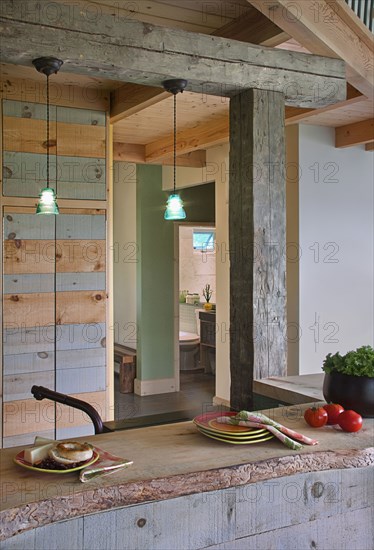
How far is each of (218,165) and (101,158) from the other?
7.27 ft

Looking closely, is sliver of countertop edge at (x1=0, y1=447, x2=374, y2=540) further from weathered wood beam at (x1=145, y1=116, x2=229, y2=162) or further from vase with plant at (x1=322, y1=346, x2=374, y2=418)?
weathered wood beam at (x1=145, y1=116, x2=229, y2=162)

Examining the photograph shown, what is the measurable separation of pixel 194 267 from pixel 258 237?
22.4ft

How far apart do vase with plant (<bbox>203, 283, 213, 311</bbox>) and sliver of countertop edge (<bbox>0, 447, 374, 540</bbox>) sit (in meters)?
6.78

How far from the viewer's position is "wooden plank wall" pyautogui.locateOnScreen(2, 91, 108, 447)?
4129mm

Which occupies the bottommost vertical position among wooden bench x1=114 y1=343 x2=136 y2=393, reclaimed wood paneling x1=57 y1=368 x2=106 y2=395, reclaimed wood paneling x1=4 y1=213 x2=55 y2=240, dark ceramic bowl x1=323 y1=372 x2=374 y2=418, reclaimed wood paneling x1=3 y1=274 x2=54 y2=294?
wooden bench x1=114 y1=343 x2=136 y2=393

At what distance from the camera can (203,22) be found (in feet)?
11.0

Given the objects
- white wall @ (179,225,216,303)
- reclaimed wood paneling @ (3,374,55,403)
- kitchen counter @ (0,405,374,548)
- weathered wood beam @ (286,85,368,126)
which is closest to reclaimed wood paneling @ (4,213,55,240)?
reclaimed wood paneling @ (3,374,55,403)

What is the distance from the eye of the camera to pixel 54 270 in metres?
4.28

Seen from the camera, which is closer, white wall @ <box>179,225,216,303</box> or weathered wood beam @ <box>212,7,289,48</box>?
weathered wood beam @ <box>212,7,289,48</box>

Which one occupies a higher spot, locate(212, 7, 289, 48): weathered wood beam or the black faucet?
locate(212, 7, 289, 48): weathered wood beam

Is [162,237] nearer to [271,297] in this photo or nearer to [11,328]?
[11,328]

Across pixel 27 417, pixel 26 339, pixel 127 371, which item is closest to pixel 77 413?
pixel 27 417

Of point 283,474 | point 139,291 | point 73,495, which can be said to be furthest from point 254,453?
point 139,291

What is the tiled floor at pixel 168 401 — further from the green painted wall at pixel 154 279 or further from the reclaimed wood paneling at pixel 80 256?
the reclaimed wood paneling at pixel 80 256
